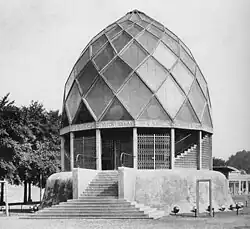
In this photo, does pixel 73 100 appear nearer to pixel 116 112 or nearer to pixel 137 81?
pixel 116 112

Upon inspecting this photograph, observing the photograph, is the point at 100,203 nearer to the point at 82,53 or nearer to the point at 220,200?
the point at 220,200

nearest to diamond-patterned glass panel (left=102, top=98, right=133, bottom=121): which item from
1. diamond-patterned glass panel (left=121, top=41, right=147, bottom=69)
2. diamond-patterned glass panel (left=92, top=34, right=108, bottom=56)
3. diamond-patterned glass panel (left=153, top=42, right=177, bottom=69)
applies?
diamond-patterned glass panel (left=121, top=41, right=147, bottom=69)

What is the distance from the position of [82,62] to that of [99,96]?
2997 mm

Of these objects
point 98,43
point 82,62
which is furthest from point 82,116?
point 98,43

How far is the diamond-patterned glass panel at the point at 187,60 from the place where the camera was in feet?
93.3

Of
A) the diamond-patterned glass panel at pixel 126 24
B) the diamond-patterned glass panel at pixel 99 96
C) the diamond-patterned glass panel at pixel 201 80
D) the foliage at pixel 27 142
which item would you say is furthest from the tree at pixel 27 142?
the diamond-patterned glass panel at pixel 201 80

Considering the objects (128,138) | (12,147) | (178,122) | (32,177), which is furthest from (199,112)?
(32,177)

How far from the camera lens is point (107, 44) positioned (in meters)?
28.3

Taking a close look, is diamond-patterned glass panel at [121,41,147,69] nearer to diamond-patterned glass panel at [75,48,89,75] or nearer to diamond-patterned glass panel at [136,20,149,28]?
diamond-patterned glass panel at [136,20,149,28]

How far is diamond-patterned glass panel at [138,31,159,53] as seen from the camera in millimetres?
27525

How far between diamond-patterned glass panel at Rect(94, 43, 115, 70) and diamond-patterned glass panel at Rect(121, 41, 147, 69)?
744 millimetres

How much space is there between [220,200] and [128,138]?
241 inches

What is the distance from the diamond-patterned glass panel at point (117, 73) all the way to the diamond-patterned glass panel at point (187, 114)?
335cm

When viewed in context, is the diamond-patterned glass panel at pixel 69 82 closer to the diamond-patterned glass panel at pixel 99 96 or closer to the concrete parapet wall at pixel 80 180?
the diamond-patterned glass panel at pixel 99 96
